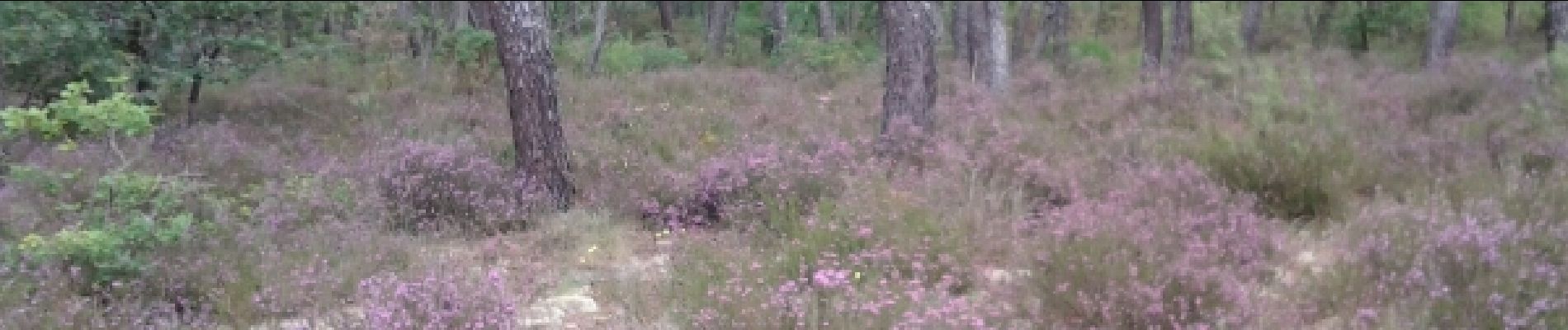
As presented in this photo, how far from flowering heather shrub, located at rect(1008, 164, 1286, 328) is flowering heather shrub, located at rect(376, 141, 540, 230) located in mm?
3391

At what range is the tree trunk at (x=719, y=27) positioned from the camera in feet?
84.0

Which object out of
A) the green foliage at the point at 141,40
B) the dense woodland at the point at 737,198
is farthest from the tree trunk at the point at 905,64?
the green foliage at the point at 141,40

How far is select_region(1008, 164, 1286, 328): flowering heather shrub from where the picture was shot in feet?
14.7

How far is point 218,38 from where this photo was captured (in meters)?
11.4

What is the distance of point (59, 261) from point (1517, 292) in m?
6.64

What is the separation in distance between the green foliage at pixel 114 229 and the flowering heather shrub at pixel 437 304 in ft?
3.94

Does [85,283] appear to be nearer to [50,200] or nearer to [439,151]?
[50,200]

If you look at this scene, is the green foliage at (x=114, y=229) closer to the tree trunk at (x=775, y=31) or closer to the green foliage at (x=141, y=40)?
the green foliage at (x=141, y=40)

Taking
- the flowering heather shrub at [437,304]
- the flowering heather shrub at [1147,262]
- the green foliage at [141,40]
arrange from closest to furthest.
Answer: the flowering heather shrub at [437,304] → the flowering heather shrub at [1147,262] → the green foliage at [141,40]

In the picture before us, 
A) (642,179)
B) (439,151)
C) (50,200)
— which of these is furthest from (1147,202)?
(50,200)

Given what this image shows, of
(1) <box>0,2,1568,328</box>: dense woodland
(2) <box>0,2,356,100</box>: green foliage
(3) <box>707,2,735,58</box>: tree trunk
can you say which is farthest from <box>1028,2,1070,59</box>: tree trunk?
(2) <box>0,2,356,100</box>: green foliage

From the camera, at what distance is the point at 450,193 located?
710 centimetres

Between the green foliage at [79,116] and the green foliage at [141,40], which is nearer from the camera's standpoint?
the green foliage at [79,116]

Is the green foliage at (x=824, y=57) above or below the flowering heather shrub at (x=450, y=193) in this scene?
above
